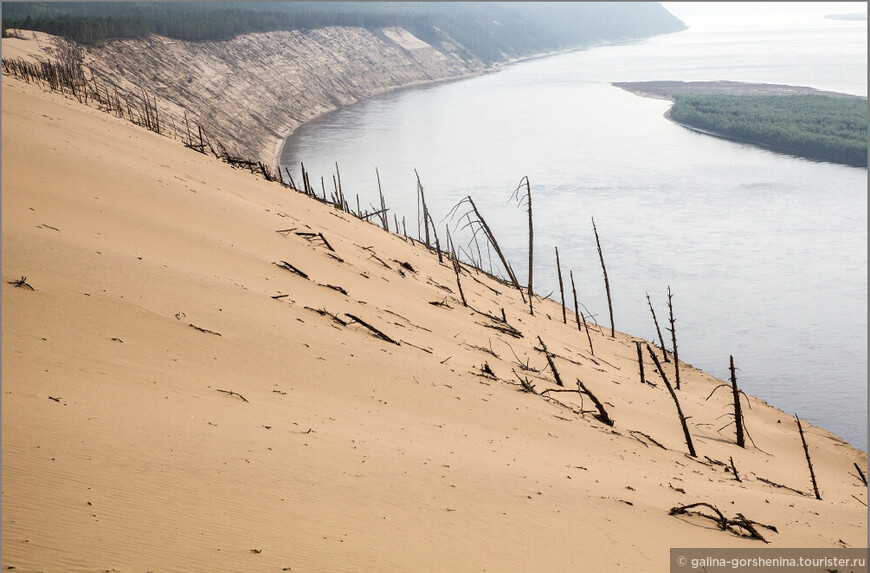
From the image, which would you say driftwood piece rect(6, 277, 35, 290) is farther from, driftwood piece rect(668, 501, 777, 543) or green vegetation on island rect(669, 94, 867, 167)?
green vegetation on island rect(669, 94, 867, 167)

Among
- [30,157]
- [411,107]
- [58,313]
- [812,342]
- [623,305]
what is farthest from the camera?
[411,107]

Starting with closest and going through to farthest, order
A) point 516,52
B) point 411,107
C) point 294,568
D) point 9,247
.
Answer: point 294,568, point 9,247, point 411,107, point 516,52

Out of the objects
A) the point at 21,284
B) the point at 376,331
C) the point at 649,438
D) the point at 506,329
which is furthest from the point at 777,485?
the point at 21,284

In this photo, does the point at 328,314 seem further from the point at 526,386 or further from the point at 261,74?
the point at 261,74

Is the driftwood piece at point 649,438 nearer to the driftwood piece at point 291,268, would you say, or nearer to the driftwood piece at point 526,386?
the driftwood piece at point 526,386

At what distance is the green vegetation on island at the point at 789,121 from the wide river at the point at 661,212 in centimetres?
191

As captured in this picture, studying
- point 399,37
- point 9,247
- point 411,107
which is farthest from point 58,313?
point 399,37

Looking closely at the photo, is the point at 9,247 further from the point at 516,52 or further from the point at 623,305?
the point at 516,52

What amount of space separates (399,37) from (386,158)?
169ft

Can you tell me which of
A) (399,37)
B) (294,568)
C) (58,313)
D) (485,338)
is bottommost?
(485,338)

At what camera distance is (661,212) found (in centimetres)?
3238

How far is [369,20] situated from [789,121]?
2118 inches

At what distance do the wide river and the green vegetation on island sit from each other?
191 cm

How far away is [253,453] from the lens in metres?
6.05
